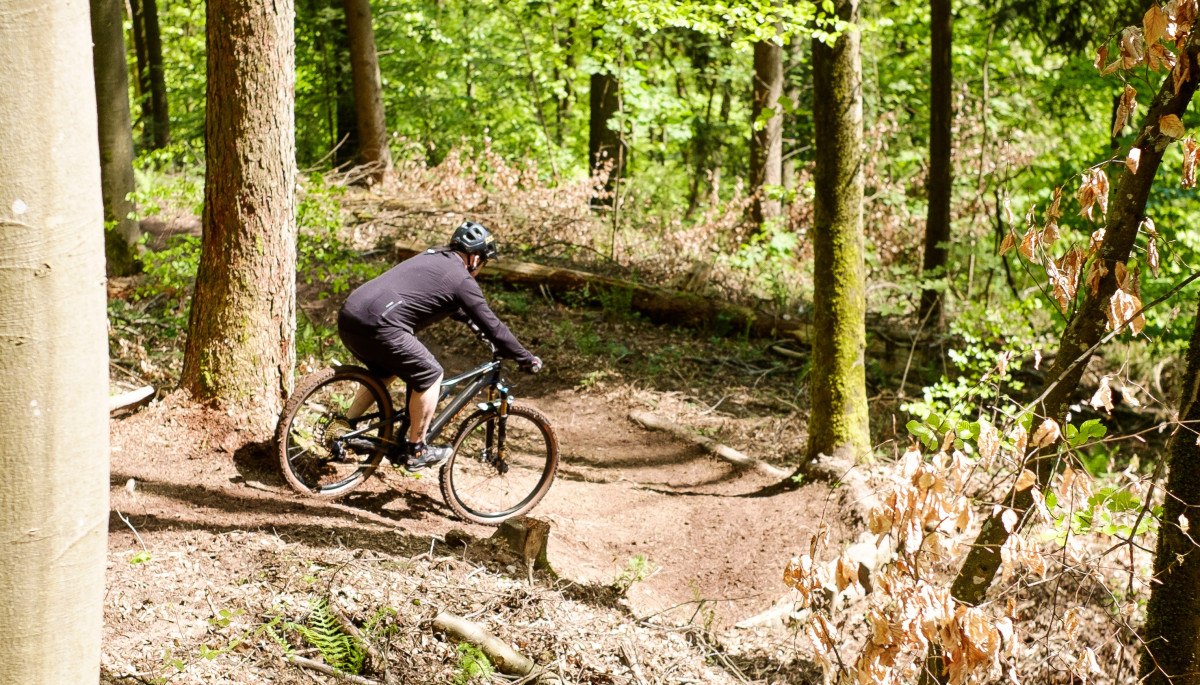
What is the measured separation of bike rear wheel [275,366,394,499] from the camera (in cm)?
639

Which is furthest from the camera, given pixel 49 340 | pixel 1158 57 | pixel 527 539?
pixel 527 539

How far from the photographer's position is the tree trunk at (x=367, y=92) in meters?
15.8

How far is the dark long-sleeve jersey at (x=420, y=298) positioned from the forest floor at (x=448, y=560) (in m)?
1.29

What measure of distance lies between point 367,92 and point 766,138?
6.85 metres

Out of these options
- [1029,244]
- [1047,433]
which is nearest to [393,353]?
[1029,244]

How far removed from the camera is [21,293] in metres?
1.96

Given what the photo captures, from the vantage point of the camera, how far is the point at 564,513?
754cm

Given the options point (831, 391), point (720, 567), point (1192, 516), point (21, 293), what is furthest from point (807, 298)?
point (21, 293)

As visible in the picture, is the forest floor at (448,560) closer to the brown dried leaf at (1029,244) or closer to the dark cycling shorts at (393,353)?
the dark cycling shorts at (393,353)

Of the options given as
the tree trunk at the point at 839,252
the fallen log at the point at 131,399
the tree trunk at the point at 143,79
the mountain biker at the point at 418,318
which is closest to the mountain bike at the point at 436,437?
the mountain biker at the point at 418,318

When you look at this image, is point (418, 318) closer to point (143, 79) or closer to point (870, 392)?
point (870, 392)

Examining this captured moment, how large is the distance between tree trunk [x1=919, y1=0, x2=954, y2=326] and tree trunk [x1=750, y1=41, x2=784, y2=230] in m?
2.85

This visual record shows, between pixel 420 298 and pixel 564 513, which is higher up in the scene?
pixel 420 298

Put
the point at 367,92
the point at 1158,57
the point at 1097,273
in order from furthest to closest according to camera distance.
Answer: the point at 367,92
the point at 1097,273
the point at 1158,57
